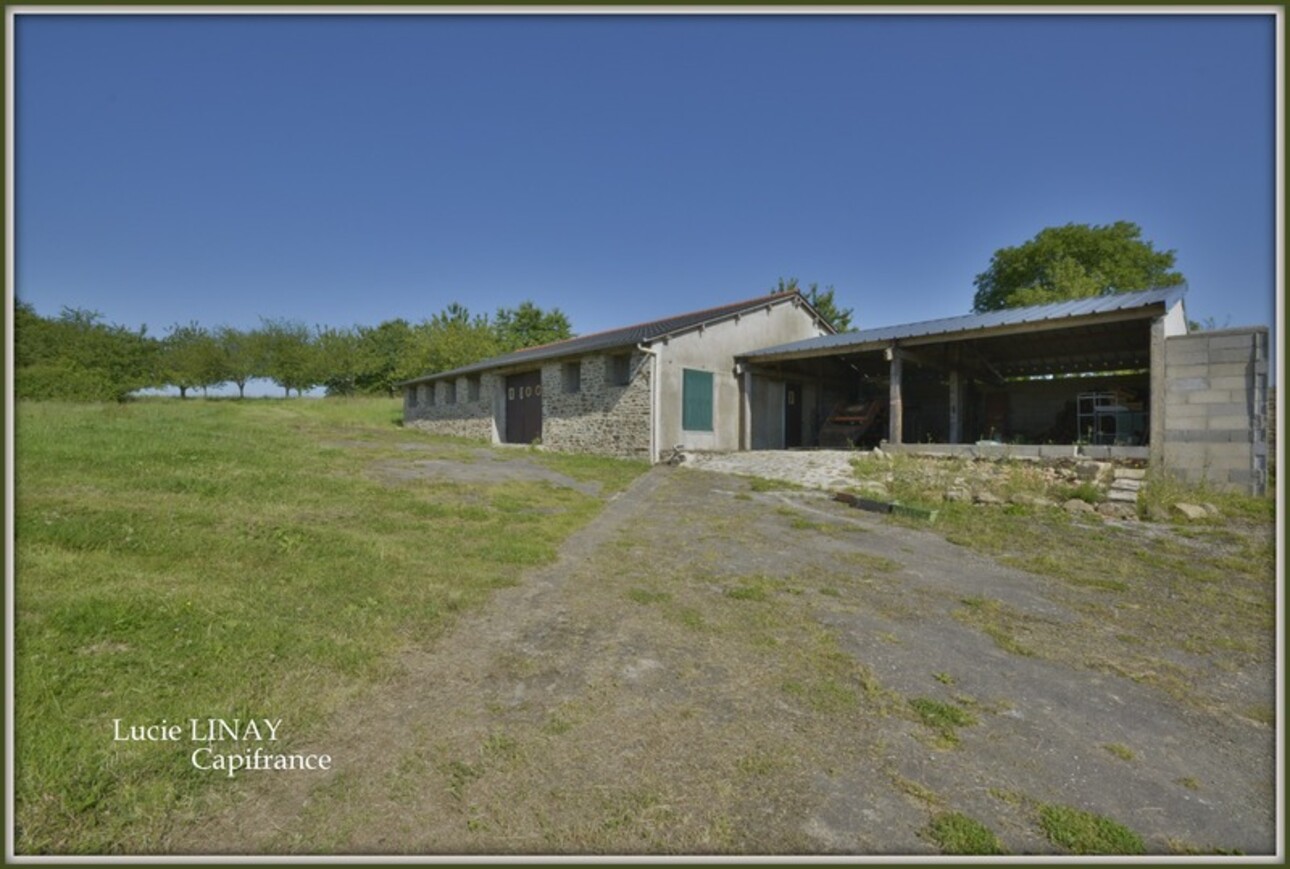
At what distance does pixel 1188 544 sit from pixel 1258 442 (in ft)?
15.7

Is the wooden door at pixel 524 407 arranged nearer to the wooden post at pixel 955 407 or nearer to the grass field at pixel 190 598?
the grass field at pixel 190 598

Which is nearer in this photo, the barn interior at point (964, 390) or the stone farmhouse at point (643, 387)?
the barn interior at point (964, 390)

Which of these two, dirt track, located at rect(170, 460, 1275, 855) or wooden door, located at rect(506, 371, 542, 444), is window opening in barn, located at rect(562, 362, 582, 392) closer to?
wooden door, located at rect(506, 371, 542, 444)

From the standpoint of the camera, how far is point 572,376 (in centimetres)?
1838

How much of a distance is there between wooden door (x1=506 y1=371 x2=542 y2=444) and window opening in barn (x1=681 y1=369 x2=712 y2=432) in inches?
229

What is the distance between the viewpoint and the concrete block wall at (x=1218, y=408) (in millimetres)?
9586

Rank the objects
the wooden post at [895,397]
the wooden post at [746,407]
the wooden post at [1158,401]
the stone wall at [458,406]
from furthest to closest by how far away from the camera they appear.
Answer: the stone wall at [458,406] → the wooden post at [746,407] → the wooden post at [895,397] → the wooden post at [1158,401]

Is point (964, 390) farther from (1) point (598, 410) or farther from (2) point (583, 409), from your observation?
(2) point (583, 409)

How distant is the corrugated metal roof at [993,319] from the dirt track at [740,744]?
32.8 ft

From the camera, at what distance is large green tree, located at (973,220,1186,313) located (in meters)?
28.9

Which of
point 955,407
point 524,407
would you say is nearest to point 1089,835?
point 955,407

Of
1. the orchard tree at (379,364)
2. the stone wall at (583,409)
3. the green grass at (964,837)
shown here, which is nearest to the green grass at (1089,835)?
the green grass at (964,837)

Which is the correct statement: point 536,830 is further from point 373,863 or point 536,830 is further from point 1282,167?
point 1282,167

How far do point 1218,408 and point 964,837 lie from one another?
1230 cm
